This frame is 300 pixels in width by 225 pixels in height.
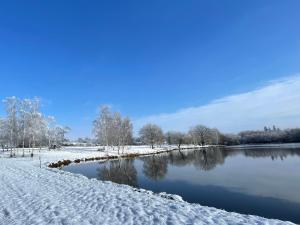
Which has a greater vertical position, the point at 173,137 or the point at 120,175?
the point at 173,137

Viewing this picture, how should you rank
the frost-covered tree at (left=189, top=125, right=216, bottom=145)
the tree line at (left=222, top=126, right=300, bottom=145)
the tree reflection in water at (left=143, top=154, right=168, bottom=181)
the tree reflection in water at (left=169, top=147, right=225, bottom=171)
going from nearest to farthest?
1. the tree reflection in water at (left=143, top=154, right=168, bottom=181)
2. the tree reflection in water at (left=169, top=147, right=225, bottom=171)
3. the tree line at (left=222, top=126, right=300, bottom=145)
4. the frost-covered tree at (left=189, top=125, right=216, bottom=145)

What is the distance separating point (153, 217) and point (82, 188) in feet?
27.8

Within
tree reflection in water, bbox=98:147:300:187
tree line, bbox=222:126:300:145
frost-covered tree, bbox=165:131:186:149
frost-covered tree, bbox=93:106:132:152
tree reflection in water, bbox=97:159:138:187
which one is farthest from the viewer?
frost-covered tree, bbox=165:131:186:149

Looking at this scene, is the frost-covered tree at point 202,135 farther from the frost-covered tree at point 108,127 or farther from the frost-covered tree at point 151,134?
the frost-covered tree at point 108,127

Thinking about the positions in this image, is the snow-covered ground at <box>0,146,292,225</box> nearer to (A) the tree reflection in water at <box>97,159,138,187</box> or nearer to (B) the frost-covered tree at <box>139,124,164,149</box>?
(A) the tree reflection in water at <box>97,159,138,187</box>

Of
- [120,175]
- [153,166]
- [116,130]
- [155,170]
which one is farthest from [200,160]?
[116,130]

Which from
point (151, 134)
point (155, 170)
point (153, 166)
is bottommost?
point (155, 170)

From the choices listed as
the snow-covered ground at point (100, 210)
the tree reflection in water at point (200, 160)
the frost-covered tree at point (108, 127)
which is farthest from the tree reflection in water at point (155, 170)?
the frost-covered tree at point (108, 127)

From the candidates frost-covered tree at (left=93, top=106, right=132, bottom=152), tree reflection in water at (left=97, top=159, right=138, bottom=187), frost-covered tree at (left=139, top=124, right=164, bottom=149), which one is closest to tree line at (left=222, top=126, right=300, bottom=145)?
frost-covered tree at (left=139, top=124, right=164, bottom=149)

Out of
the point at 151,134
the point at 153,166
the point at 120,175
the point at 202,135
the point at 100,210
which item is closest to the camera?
the point at 100,210

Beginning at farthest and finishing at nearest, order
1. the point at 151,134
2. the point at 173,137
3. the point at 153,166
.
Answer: the point at 173,137
the point at 151,134
the point at 153,166

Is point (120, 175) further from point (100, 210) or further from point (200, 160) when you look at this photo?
point (200, 160)

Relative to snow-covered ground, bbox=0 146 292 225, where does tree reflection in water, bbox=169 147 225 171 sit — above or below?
below

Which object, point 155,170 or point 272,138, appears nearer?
point 155,170
